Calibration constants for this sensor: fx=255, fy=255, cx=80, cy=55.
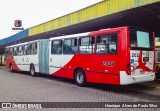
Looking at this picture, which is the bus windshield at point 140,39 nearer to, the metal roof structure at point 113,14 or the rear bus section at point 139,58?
the rear bus section at point 139,58

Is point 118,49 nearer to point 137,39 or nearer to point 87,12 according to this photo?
point 137,39

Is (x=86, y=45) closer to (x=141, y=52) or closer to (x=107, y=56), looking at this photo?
(x=107, y=56)

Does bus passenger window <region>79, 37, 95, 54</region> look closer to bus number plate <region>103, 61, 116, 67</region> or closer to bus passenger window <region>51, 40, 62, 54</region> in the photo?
bus number plate <region>103, 61, 116, 67</region>

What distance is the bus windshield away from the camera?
1097 centimetres

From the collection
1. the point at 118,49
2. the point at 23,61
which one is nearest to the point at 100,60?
the point at 118,49

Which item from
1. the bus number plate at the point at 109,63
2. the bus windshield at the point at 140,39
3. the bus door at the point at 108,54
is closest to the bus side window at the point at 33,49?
the bus door at the point at 108,54

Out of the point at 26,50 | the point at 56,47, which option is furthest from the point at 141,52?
the point at 26,50

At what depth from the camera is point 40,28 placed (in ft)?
84.7

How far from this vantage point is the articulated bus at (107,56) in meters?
10.7

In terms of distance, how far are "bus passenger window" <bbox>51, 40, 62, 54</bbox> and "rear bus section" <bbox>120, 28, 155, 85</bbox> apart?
5.65m

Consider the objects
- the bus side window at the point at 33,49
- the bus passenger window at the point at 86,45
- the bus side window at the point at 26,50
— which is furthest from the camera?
the bus side window at the point at 26,50

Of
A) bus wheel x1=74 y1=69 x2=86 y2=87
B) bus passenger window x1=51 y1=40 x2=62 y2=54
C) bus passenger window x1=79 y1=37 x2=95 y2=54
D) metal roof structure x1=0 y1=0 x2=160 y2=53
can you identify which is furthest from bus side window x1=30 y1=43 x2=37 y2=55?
bus passenger window x1=79 y1=37 x2=95 y2=54

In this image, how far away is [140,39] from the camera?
1139 cm

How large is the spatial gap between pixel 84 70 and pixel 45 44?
553cm
